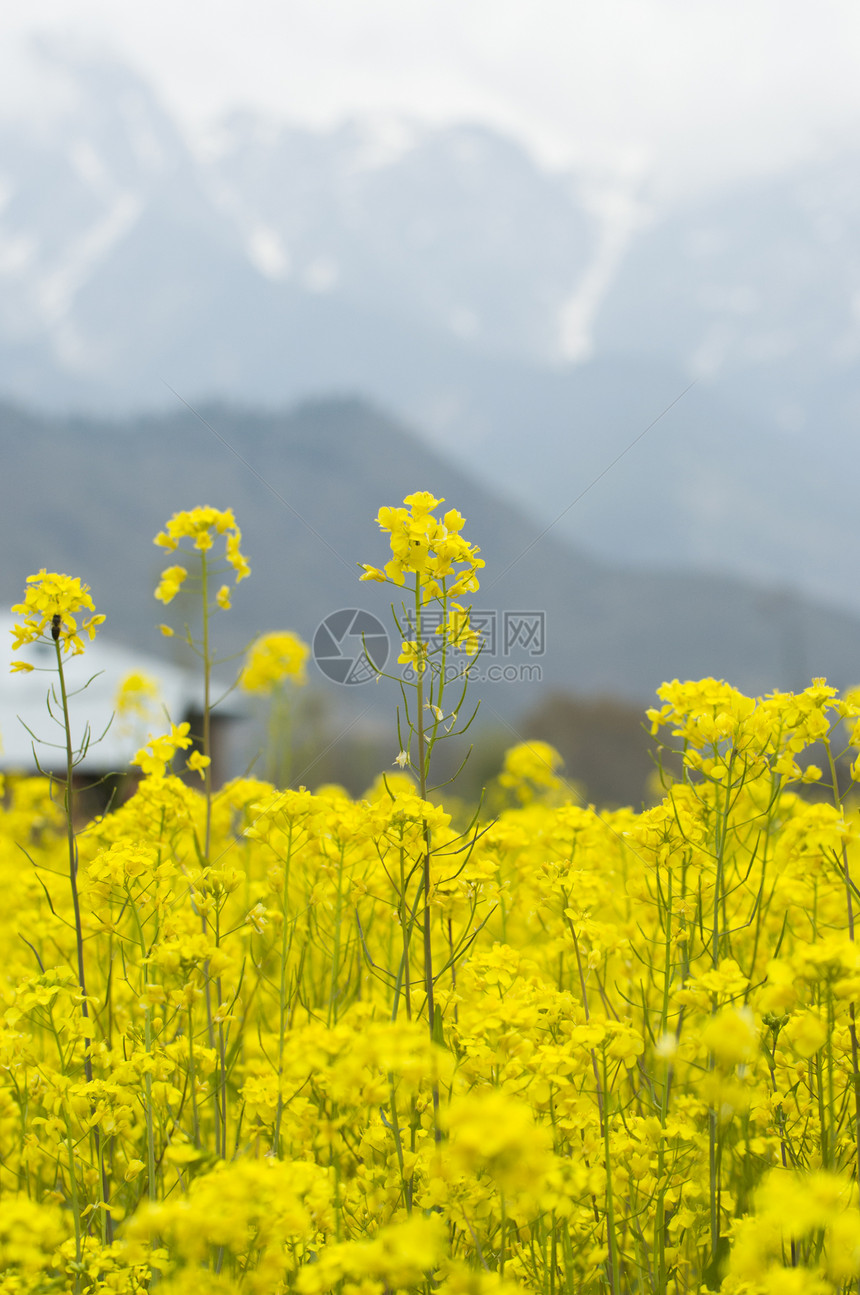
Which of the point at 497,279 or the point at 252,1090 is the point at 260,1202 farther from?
the point at 497,279

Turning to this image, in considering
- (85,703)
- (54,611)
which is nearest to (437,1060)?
(54,611)

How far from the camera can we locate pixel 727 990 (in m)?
1.48

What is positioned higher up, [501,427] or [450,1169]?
[501,427]

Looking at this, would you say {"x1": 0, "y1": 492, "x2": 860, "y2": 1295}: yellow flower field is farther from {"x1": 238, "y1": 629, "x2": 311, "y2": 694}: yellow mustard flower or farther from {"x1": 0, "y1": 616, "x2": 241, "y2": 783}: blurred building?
{"x1": 0, "y1": 616, "x2": 241, "y2": 783}: blurred building

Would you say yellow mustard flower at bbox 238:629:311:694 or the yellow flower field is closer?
the yellow flower field

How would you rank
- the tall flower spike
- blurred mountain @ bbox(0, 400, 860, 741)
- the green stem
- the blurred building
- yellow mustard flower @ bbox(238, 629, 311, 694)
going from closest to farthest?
1. the green stem
2. the tall flower spike
3. yellow mustard flower @ bbox(238, 629, 311, 694)
4. blurred mountain @ bbox(0, 400, 860, 741)
5. the blurred building

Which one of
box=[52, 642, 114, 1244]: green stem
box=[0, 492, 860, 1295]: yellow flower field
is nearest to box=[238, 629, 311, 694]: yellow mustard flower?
box=[0, 492, 860, 1295]: yellow flower field

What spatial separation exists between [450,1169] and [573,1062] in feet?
1.01

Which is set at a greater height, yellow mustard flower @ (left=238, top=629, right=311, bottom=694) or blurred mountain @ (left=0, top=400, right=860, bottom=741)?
blurred mountain @ (left=0, top=400, right=860, bottom=741)

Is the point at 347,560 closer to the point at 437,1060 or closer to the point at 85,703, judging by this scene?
the point at 437,1060

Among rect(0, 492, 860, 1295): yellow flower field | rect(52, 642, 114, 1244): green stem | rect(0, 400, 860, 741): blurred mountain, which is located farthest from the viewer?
rect(0, 400, 860, 741): blurred mountain

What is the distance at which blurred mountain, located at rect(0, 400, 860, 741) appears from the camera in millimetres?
5094

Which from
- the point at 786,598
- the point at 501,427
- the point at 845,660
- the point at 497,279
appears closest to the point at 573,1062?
the point at 786,598

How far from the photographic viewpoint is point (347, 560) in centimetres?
263
